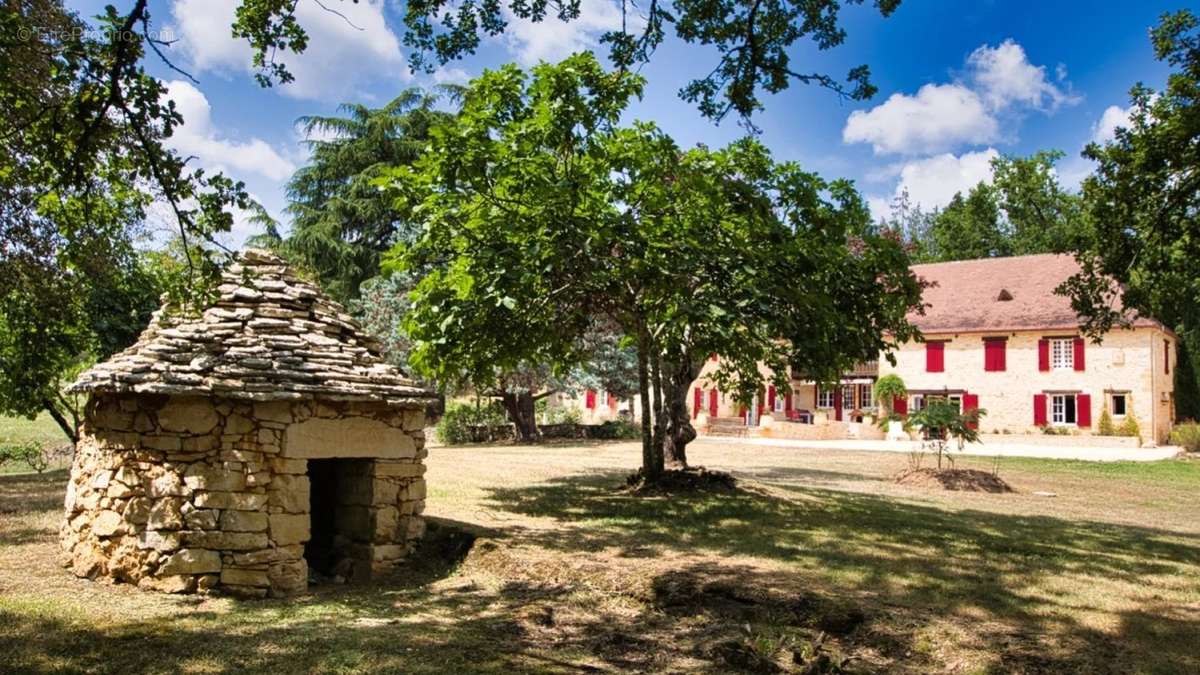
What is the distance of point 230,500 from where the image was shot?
7820 millimetres

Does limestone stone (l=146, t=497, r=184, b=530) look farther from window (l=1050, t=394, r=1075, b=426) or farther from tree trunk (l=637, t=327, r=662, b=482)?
window (l=1050, t=394, r=1075, b=426)

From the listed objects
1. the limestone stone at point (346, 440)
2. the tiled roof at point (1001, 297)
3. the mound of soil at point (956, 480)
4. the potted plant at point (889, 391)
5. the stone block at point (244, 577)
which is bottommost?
the stone block at point (244, 577)

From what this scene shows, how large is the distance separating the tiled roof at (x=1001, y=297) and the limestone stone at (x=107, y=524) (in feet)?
93.8

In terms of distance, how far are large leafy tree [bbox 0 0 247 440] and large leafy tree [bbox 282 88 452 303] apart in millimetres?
16025

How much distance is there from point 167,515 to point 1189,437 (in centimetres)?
3078

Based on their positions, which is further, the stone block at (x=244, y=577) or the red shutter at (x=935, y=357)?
the red shutter at (x=935, y=357)

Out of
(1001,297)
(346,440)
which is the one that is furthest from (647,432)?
(1001,297)

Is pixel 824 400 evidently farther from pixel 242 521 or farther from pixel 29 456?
pixel 242 521

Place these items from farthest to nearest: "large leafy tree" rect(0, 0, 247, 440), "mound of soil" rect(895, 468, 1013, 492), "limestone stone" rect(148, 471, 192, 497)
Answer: "mound of soil" rect(895, 468, 1013, 492)
"limestone stone" rect(148, 471, 192, 497)
"large leafy tree" rect(0, 0, 247, 440)

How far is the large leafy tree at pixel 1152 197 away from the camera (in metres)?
9.69

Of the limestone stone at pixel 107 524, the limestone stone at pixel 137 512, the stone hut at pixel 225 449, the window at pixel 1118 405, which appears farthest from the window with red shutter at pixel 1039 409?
the limestone stone at pixel 107 524

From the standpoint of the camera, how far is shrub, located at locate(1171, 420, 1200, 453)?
89.3 ft

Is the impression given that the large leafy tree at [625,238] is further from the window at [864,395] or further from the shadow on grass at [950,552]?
the window at [864,395]

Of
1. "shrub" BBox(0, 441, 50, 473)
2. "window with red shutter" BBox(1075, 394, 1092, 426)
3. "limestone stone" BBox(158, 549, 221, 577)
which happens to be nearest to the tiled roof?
"window with red shutter" BBox(1075, 394, 1092, 426)
